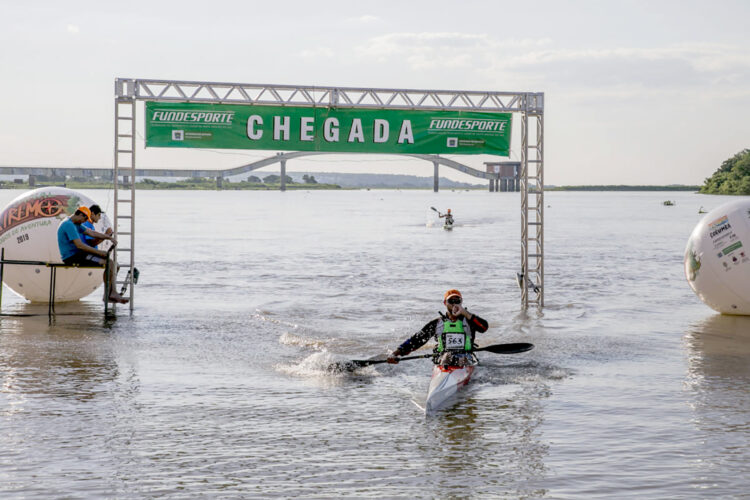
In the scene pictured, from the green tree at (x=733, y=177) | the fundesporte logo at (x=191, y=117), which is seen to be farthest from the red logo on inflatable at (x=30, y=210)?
the green tree at (x=733, y=177)

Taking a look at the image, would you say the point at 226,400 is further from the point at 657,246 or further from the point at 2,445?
the point at 657,246

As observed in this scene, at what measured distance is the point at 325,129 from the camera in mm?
17844

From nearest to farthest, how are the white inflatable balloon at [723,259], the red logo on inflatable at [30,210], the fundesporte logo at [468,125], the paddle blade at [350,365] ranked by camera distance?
the paddle blade at [350,365] → the white inflatable balloon at [723,259] → the red logo on inflatable at [30,210] → the fundesporte logo at [468,125]

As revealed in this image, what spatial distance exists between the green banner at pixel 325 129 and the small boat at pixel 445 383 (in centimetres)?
756

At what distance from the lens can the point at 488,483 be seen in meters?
7.44

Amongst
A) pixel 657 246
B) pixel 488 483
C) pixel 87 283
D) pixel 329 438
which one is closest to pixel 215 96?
pixel 87 283

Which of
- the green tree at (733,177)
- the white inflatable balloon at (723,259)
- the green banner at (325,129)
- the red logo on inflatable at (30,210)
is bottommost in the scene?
the white inflatable balloon at (723,259)

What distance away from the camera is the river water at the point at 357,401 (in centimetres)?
754

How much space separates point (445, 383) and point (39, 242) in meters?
10.1

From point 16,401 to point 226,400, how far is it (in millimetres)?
2390

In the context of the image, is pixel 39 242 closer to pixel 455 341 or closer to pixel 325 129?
pixel 325 129

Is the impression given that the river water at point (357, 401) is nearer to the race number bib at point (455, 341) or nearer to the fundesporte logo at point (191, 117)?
the race number bib at point (455, 341)

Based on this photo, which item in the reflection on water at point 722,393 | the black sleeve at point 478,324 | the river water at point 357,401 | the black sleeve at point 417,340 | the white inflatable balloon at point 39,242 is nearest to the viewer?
the river water at point 357,401

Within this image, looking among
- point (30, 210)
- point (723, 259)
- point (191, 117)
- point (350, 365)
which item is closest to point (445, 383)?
point (350, 365)
